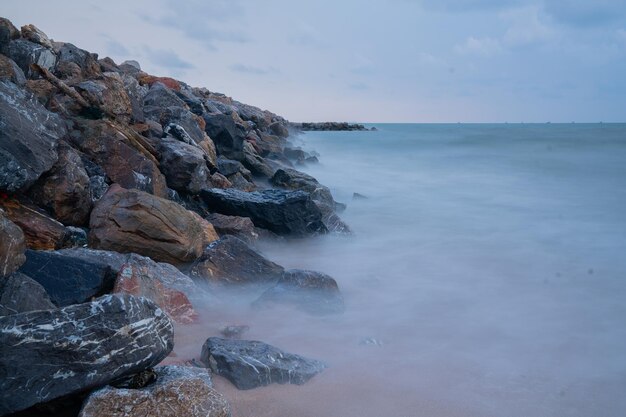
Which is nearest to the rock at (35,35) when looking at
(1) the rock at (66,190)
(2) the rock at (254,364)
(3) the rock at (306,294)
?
(1) the rock at (66,190)

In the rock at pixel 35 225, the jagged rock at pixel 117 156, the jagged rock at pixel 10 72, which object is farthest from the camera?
the jagged rock at pixel 10 72

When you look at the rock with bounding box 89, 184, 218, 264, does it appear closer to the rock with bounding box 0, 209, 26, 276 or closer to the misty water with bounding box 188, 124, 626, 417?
the misty water with bounding box 188, 124, 626, 417

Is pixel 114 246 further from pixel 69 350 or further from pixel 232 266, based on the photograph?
pixel 69 350

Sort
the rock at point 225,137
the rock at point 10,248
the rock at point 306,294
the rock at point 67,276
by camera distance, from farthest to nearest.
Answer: the rock at point 225,137
the rock at point 306,294
the rock at point 67,276
the rock at point 10,248

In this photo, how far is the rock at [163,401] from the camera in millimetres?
2783

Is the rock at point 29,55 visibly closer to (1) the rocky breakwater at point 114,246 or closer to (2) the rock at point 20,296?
(1) the rocky breakwater at point 114,246

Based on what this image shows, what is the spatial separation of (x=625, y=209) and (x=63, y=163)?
11631 mm

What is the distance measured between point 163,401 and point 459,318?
332 centimetres

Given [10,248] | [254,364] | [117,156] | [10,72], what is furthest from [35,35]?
[254,364]

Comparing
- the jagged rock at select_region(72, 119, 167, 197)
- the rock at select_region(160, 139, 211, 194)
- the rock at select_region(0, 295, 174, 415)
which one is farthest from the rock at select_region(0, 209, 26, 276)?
the rock at select_region(160, 139, 211, 194)

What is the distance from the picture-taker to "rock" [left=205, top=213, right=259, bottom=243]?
705 centimetres

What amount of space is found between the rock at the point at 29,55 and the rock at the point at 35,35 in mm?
563

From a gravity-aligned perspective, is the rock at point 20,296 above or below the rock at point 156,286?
above

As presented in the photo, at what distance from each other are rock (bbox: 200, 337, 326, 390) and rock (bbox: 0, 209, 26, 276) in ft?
4.56
